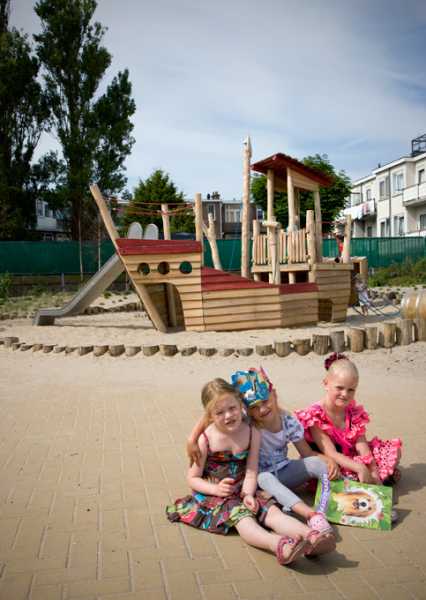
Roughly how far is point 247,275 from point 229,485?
10.6 meters

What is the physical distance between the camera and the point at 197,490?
11.3ft

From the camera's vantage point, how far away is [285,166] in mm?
14273

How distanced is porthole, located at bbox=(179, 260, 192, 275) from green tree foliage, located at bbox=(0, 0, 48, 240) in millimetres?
19600

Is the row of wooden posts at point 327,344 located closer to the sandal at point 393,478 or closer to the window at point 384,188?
the sandal at point 393,478

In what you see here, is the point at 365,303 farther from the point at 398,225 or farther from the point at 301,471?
the point at 398,225

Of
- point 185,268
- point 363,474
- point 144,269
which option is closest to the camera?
point 363,474

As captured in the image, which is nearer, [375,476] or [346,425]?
[375,476]

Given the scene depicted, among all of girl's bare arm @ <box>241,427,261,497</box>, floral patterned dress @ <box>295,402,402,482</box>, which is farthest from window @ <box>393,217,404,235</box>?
girl's bare arm @ <box>241,427,261,497</box>

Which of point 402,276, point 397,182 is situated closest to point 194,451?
point 402,276

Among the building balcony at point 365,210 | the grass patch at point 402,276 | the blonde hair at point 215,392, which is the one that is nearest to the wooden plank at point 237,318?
Answer: the blonde hair at point 215,392

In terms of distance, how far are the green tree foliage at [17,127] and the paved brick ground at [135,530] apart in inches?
1016

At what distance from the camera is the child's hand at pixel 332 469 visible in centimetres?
364

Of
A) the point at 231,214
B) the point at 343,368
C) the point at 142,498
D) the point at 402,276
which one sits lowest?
the point at 142,498

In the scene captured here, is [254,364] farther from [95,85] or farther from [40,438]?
[95,85]
